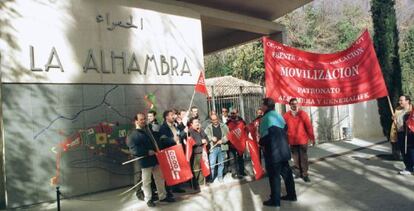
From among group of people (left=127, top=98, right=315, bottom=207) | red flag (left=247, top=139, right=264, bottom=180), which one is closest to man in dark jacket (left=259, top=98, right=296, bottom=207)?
group of people (left=127, top=98, right=315, bottom=207)

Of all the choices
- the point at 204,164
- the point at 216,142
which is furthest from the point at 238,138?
the point at 204,164

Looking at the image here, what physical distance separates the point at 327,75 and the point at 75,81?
555 cm

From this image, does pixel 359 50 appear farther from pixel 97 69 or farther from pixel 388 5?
pixel 97 69

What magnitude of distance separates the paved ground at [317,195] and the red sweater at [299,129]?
921mm

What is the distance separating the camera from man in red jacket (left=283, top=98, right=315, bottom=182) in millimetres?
8570

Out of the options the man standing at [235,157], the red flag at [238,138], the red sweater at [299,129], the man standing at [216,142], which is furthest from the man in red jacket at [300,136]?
the man standing at [216,142]

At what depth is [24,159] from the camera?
7.32 meters

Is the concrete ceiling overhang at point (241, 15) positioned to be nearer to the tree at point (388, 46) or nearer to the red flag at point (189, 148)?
the tree at point (388, 46)

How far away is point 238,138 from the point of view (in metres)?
9.43

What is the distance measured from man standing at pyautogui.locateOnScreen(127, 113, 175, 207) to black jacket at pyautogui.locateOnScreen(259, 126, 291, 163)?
6.98 feet

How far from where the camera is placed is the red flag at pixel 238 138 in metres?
9.37

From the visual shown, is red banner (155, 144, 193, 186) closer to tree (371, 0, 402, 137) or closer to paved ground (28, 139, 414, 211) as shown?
paved ground (28, 139, 414, 211)

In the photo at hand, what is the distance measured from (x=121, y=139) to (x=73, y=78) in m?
1.76

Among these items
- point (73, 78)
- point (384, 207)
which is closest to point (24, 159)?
point (73, 78)
